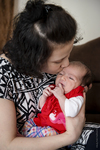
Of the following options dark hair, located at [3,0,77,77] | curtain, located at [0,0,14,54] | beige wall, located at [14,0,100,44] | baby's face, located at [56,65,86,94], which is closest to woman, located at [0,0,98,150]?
dark hair, located at [3,0,77,77]

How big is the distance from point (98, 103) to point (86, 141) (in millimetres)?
786

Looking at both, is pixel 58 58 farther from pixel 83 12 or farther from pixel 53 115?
pixel 83 12

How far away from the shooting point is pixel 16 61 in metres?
1.05

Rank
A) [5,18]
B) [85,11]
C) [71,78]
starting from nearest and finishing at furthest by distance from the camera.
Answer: [71,78] < [5,18] < [85,11]

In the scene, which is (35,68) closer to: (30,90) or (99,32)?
(30,90)

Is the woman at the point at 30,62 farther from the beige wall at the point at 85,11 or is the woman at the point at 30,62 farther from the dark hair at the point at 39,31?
the beige wall at the point at 85,11

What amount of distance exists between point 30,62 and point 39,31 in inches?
8.5

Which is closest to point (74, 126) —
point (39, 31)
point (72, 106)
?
point (72, 106)

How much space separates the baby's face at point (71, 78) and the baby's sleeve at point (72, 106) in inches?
5.8

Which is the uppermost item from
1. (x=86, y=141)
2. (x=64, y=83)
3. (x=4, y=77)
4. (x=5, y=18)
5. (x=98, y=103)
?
(x=5, y=18)

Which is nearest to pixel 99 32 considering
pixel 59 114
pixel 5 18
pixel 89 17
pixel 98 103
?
pixel 89 17

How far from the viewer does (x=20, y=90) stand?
1122 millimetres

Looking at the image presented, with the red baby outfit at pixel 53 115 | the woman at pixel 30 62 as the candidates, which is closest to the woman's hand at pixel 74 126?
the woman at pixel 30 62

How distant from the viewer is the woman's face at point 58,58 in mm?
950
